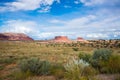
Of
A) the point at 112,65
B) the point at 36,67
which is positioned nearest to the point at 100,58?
the point at 112,65

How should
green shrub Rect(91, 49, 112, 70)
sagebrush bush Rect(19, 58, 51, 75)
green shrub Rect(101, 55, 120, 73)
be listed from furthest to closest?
sagebrush bush Rect(19, 58, 51, 75) < green shrub Rect(91, 49, 112, 70) < green shrub Rect(101, 55, 120, 73)

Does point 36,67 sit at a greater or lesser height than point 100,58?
lesser

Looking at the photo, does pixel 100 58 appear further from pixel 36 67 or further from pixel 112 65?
pixel 36 67

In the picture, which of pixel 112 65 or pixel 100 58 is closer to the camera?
pixel 112 65

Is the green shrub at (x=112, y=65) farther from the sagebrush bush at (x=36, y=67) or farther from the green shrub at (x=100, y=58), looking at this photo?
the sagebrush bush at (x=36, y=67)

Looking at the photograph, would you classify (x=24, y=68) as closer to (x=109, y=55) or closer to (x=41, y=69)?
(x=41, y=69)

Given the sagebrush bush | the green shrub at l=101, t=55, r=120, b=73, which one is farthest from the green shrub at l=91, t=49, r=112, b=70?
the sagebrush bush

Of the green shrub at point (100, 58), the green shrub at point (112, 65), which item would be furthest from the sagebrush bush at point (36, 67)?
the green shrub at point (112, 65)

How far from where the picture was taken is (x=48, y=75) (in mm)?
10852

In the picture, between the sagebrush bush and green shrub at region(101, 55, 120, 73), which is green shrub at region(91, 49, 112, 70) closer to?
green shrub at region(101, 55, 120, 73)

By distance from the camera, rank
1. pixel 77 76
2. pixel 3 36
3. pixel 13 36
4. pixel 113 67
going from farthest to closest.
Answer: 1. pixel 13 36
2. pixel 3 36
3. pixel 113 67
4. pixel 77 76

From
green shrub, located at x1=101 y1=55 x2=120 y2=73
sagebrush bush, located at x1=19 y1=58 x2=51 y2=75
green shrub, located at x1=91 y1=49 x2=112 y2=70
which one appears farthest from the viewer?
sagebrush bush, located at x1=19 y1=58 x2=51 y2=75

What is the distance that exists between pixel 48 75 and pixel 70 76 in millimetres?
3345

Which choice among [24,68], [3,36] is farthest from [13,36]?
[24,68]
